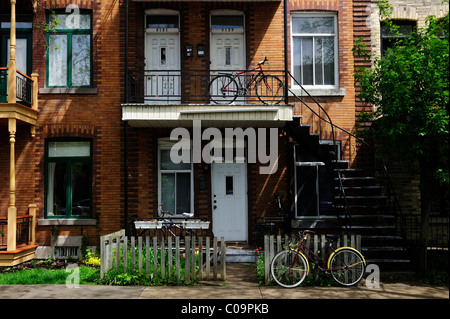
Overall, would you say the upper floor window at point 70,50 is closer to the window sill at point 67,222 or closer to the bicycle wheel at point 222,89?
the bicycle wheel at point 222,89

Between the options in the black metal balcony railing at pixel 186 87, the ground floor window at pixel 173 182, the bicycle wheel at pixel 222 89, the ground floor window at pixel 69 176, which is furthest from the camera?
the ground floor window at pixel 173 182

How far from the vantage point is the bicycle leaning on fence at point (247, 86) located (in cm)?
1095

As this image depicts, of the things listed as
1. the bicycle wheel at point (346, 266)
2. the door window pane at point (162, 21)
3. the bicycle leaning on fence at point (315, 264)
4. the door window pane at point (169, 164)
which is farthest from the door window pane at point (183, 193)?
the bicycle wheel at point (346, 266)

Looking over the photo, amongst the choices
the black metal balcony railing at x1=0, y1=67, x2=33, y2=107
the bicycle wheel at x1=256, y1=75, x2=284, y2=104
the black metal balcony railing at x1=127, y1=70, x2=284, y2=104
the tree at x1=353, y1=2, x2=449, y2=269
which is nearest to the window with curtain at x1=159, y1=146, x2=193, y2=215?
the black metal balcony railing at x1=127, y1=70, x2=284, y2=104

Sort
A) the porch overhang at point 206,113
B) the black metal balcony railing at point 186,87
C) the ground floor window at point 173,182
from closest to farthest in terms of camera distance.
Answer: the porch overhang at point 206,113, the black metal balcony railing at point 186,87, the ground floor window at point 173,182

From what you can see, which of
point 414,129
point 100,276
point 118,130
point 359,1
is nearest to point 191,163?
point 118,130

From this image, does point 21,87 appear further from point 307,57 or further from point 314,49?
point 314,49

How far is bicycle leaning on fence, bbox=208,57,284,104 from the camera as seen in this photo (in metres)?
10.9

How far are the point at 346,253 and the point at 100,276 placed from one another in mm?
5072

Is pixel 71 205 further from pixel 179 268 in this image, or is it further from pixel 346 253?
pixel 346 253

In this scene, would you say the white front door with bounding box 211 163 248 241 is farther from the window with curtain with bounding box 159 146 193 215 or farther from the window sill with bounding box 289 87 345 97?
the window sill with bounding box 289 87 345 97

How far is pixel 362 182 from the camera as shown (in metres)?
10.5

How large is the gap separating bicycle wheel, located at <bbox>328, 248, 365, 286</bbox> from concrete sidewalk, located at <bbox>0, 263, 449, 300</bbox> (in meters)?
0.20

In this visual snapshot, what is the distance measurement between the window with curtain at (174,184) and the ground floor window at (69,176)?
6.81 feet
